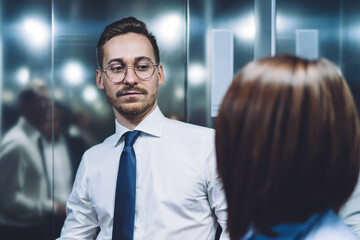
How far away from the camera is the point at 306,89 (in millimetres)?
678

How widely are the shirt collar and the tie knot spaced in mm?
27

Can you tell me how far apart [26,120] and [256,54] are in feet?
5.45

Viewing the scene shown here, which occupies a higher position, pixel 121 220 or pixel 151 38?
pixel 151 38

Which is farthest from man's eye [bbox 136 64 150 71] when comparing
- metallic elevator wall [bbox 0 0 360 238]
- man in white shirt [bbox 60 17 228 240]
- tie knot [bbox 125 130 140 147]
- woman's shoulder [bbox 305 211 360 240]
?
woman's shoulder [bbox 305 211 360 240]

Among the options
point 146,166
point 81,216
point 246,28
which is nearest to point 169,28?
point 246,28

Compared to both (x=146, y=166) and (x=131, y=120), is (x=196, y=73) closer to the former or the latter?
(x=131, y=120)

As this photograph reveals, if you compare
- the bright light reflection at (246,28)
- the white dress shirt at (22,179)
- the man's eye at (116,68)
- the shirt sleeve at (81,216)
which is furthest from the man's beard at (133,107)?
the bright light reflection at (246,28)

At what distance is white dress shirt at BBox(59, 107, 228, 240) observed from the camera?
1646 millimetres

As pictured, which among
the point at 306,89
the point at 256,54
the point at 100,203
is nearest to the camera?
the point at 306,89

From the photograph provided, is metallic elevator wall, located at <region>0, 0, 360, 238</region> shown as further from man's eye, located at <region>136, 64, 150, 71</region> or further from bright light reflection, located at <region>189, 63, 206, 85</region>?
man's eye, located at <region>136, 64, 150, 71</region>

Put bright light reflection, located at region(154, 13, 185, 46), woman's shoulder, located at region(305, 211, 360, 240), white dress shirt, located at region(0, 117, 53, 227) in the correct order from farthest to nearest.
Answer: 1. bright light reflection, located at region(154, 13, 185, 46)
2. white dress shirt, located at region(0, 117, 53, 227)
3. woman's shoulder, located at region(305, 211, 360, 240)

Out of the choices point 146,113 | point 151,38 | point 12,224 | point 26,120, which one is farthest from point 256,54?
point 12,224

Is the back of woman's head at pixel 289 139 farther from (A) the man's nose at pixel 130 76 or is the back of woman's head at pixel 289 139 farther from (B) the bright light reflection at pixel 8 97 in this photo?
→ (B) the bright light reflection at pixel 8 97

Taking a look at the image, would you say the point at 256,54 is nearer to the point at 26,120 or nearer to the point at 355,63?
the point at 355,63
